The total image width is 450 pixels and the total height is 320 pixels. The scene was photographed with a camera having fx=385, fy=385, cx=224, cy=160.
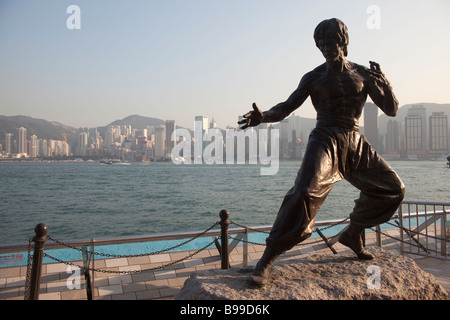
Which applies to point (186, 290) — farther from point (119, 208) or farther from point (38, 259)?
point (119, 208)

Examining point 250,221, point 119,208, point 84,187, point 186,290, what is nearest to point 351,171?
point 186,290

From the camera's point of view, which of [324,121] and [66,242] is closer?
[324,121]

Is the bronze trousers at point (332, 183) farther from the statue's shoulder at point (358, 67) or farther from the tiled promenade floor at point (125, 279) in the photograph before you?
the tiled promenade floor at point (125, 279)

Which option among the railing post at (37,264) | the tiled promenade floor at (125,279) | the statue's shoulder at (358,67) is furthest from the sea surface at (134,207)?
the statue's shoulder at (358,67)

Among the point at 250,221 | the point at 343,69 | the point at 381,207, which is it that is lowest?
the point at 250,221

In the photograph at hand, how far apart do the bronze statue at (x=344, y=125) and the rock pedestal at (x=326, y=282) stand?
1.18 ft

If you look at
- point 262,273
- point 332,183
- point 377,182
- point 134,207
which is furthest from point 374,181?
point 134,207

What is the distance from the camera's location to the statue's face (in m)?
3.70

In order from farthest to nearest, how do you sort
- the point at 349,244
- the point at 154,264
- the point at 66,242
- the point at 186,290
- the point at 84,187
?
the point at 84,187 < the point at 154,264 < the point at 66,242 < the point at 349,244 < the point at 186,290

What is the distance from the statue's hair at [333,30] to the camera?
3666 mm

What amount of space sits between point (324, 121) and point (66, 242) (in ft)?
10.7

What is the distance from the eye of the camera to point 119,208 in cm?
2967

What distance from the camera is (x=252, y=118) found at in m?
3.62

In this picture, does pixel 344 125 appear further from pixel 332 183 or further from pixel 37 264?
pixel 37 264
